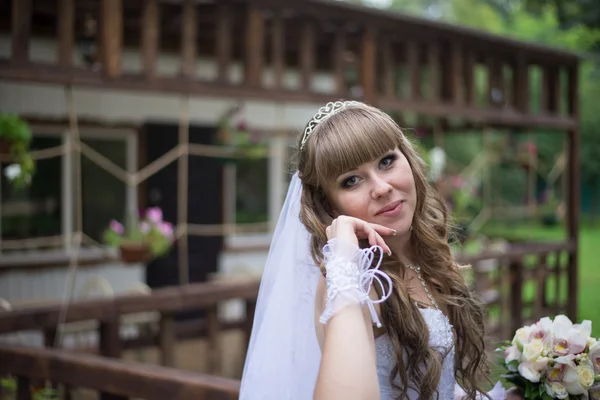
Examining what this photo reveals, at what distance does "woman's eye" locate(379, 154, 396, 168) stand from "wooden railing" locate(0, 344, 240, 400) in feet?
3.16

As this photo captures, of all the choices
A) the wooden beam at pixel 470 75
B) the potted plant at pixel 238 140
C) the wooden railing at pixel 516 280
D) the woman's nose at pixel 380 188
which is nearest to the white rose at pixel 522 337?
the woman's nose at pixel 380 188

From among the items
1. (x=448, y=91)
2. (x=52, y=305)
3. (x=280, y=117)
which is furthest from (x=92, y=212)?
(x=448, y=91)

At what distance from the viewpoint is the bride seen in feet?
5.43

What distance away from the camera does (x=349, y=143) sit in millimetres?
1833

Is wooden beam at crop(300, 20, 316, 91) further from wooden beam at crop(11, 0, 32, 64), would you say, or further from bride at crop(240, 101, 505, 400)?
bride at crop(240, 101, 505, 400)

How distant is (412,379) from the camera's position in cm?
188

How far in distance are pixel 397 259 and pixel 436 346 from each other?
27cm

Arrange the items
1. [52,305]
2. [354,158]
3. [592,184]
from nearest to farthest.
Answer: [354,158], [52,305], [592,184]

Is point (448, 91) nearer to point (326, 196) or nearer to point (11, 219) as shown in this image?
point (11, 219)

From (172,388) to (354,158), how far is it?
1.22 metres

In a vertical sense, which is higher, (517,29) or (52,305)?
(517,29)

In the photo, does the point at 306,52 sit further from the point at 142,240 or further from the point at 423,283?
the point at 423,283

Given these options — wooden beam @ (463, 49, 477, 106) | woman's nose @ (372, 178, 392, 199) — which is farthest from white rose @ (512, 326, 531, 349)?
wooden beam @ (463, 49, 477, 106)

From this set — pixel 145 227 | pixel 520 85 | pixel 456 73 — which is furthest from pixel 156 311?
pixel 520 85
